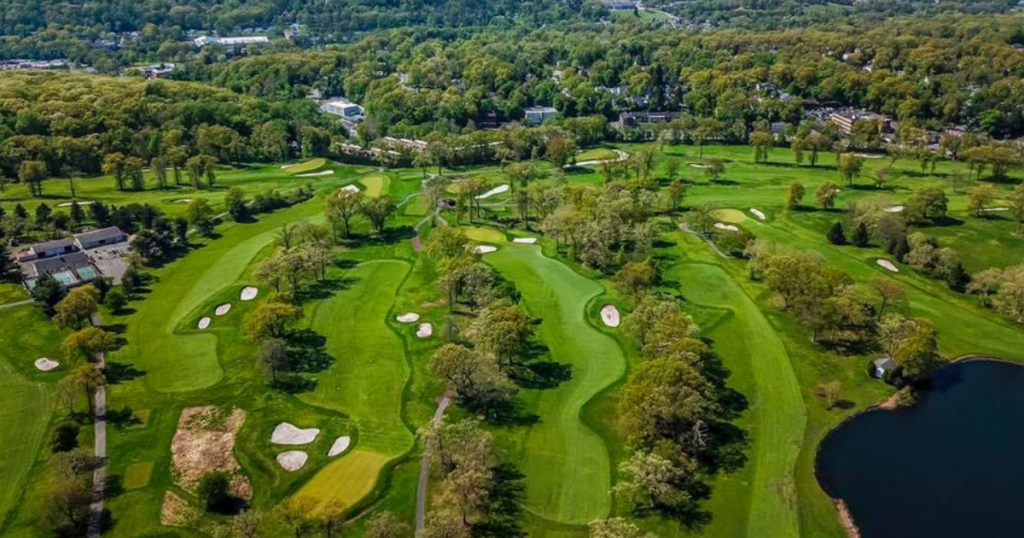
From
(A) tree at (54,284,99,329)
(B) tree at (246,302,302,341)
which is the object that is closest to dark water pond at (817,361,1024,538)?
(B) tree at (246,302,302,341)

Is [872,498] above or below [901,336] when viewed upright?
below

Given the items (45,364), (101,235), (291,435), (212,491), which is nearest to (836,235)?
(291,435)

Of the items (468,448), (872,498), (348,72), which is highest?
(348,72)

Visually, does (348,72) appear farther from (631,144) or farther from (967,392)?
(967,392)

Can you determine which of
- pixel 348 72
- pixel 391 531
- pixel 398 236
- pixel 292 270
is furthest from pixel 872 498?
pixel 348 72

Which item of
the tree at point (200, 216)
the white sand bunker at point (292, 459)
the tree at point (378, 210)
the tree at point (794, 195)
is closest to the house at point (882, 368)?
the tree at point (794, 195)

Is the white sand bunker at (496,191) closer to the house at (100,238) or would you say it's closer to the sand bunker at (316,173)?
the sand bunker at (316,173)
